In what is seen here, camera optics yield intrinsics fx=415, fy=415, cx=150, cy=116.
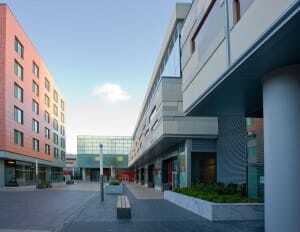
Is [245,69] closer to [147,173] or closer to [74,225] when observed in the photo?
[74,225]

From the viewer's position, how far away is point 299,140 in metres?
9.13

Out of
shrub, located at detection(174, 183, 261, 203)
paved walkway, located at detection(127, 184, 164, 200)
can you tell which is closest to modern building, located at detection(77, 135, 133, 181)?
paved walkway, located at detection(127, 184, 164, 200)

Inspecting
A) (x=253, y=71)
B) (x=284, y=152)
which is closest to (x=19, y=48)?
(x=253, y=71)

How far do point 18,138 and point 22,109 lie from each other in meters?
4.06

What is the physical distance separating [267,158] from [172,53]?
62.8 feet

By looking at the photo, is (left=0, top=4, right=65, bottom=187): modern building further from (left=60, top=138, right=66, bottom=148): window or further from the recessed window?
(left=60, top=138, right=66, bottom=148): window

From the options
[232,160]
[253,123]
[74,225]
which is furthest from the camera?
[232,160]

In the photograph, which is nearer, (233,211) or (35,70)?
(233,211)

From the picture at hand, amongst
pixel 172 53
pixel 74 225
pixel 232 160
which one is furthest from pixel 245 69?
pixel 172 53

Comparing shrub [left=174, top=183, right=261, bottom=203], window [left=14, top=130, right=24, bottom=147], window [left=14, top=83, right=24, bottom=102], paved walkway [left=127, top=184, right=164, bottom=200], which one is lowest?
paved walkway [left=127, top=184, right=164, bottom=200]

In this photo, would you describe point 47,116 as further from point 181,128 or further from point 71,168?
point 71,168

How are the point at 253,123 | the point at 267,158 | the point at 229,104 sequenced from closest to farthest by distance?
the point at 267,158 → the point at 229,104 → the point at 253,123

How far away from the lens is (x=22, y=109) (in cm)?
5331

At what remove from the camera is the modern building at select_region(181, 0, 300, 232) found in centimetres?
822
